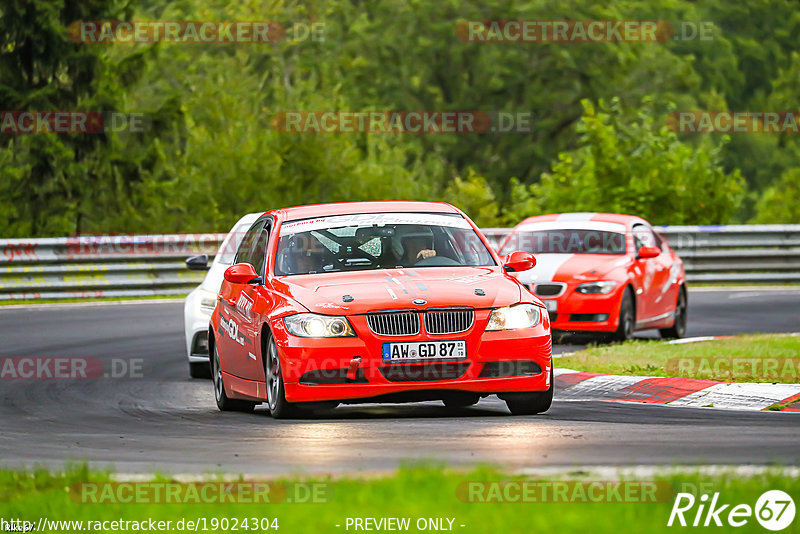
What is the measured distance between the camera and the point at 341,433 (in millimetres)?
10195

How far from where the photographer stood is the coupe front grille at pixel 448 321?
1088 centimetres

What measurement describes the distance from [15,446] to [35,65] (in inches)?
1299

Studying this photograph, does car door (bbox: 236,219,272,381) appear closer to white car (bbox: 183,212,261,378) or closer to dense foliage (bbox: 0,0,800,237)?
white car (bbox: 183,212,261,378)

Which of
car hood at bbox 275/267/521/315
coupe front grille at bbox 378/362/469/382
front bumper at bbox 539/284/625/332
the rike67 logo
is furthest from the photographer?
front bumper at bbox 539/284/625/332

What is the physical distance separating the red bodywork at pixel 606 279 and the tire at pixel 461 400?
6.15 metres

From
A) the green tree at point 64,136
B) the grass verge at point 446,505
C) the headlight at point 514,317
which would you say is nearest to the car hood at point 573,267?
the headlight at point 514,317

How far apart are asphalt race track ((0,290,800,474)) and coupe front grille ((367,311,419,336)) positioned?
1.98ft

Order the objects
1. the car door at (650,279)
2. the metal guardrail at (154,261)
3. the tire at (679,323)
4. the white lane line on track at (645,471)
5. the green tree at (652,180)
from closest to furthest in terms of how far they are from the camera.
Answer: the white lane line on track at (645,471) < the car door at (650,279) < the tire at (679,323) < the metal guardrail at (154,261) < the green tree at (652,180)

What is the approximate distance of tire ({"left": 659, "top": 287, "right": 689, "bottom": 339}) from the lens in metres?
19.9

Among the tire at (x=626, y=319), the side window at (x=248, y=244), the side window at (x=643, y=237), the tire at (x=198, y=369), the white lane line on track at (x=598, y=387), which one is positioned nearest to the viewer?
the white lane line on track at (x=598, y=387)

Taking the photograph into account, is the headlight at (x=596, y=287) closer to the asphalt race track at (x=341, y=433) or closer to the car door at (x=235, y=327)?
the asphalt race track at (x=341, y=433)

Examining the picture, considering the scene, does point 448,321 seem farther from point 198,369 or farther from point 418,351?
point 198,369

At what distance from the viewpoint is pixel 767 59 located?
8062 centimetres

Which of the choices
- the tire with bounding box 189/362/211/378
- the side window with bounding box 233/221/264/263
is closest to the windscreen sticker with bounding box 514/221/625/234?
the tire with bounding box 189/362/211/378
